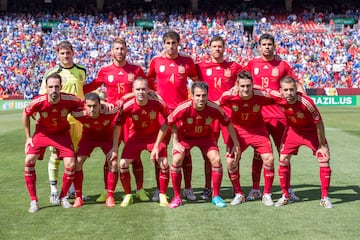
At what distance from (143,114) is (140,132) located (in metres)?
0.30

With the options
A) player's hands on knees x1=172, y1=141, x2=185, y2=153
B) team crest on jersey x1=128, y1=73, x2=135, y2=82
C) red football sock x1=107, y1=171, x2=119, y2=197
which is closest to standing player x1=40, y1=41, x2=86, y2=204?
team crest on jersey x1=128, y1=73, x2=135, y2=82

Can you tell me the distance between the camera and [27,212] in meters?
5.96

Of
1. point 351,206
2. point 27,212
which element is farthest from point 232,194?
point 27,212

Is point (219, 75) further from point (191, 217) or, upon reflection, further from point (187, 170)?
point (191, 217)

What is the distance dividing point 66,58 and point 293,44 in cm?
2795

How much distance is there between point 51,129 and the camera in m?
6.42

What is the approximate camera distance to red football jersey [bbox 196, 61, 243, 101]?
7.11m

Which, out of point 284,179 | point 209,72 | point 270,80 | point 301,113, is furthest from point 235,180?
point 209,72

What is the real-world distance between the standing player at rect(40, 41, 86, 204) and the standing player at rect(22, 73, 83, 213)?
1.47ft

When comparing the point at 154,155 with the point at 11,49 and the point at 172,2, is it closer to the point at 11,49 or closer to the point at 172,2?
the point at 11,49

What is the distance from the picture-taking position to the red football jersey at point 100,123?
6.44 m

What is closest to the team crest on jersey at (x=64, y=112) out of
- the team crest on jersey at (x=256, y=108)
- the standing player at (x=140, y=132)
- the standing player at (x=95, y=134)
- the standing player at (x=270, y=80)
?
the standing player at (x=95, y=134)

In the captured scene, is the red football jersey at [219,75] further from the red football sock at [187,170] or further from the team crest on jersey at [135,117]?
the team crest on jersey at [135,117]

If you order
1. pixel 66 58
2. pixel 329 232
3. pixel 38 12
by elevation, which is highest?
pixel 38 12
